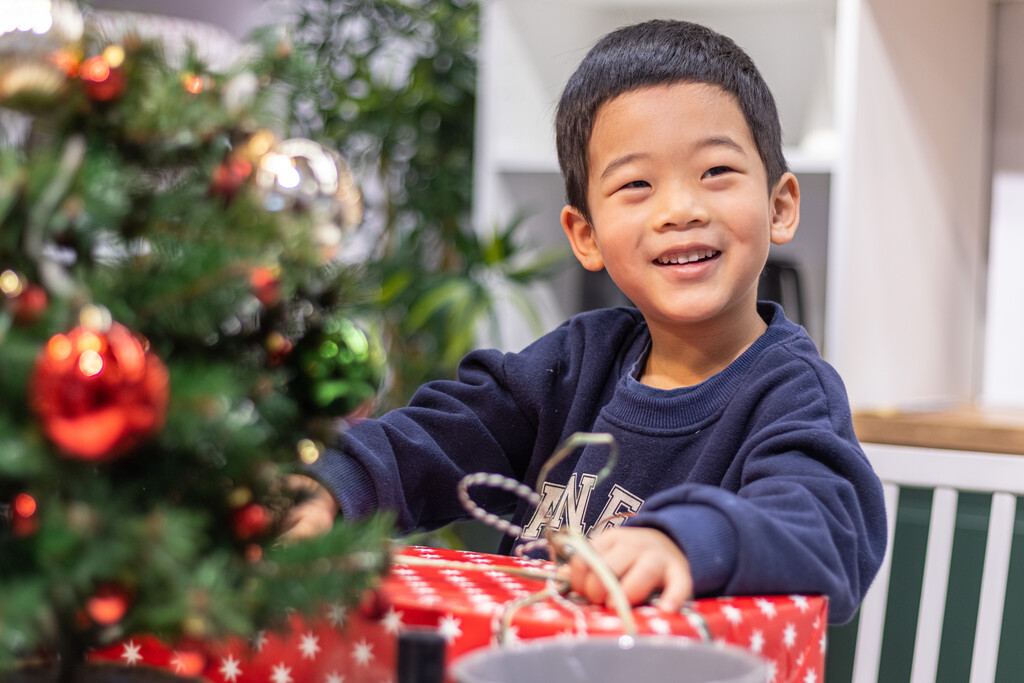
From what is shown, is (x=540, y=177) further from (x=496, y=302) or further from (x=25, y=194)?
(x=25, y=194)

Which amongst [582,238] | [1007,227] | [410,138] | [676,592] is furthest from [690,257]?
[410,138]

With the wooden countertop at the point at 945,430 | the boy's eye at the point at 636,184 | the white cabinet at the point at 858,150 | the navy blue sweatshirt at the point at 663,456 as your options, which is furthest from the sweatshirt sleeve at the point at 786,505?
the white cabinet at the point at 858,150

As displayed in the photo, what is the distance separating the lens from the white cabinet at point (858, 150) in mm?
1577

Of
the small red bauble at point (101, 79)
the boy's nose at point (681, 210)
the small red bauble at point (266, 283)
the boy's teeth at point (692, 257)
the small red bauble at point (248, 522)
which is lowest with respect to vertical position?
the small red bauble at point (248, 522)

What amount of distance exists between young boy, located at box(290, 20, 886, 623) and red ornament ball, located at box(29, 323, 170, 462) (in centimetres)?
40

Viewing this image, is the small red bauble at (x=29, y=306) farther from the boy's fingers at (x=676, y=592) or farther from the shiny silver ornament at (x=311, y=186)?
the boy's fingers at (x=676, y=592)

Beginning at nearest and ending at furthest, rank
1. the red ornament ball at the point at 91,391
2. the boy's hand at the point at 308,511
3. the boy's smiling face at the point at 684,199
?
1. the red ornament ball at the point at 91,391
2. the boy's hand at the point at 308,511
3. the boy's smiling face at the point at 684,199

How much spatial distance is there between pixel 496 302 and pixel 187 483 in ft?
5.87

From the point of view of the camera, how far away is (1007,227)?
174 centimetres

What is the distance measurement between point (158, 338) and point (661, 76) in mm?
672

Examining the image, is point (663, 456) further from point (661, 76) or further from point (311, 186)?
point (311, 186)

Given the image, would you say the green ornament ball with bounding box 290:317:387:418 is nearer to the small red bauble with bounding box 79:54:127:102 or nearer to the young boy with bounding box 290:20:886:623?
the small red bauble with bounding box 79:54:127:102

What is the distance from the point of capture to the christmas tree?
39 centimetres

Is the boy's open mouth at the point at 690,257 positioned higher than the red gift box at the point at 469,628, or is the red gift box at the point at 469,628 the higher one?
the boy's open mouth at the point at 690,257
